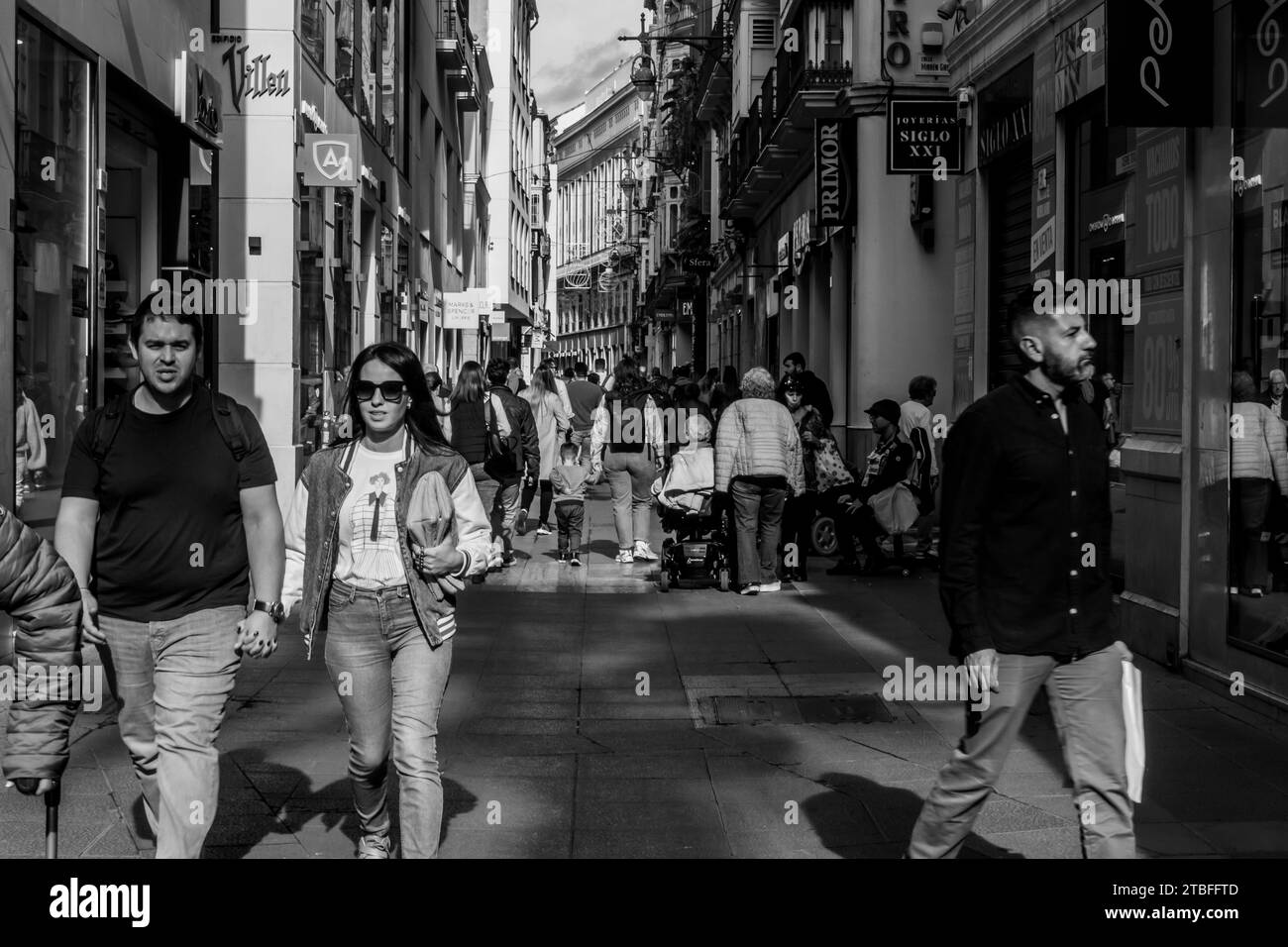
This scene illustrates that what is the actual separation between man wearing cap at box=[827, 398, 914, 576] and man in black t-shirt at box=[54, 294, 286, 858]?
383 inches

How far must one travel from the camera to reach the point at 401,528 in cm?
507

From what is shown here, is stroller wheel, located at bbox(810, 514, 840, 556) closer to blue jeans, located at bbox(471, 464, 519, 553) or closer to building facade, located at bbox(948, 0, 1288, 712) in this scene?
blue jeans, located at bbox(471, 464, 519, 553)

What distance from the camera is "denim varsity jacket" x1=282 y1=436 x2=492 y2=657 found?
199 inches

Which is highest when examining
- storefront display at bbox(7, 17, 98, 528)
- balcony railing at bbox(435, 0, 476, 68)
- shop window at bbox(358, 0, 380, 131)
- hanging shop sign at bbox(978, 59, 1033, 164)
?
balcony railing at bbox(435, 0, 476, 68)

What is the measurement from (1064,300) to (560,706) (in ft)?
18.7

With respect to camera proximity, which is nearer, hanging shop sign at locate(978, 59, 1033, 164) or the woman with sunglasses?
the woman with sunglasses

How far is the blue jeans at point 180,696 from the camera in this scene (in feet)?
15.7

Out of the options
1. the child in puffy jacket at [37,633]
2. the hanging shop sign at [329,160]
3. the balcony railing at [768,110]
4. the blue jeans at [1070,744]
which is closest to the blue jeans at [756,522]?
the hanging shop sign at [329,160]

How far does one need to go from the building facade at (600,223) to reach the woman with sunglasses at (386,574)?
259 feet

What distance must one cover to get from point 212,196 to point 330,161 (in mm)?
2163

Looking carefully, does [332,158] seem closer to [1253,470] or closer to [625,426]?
[625,426]

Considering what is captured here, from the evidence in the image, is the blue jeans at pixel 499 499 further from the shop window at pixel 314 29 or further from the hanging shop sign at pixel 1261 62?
the hanging shop sign at pixel 1261 62

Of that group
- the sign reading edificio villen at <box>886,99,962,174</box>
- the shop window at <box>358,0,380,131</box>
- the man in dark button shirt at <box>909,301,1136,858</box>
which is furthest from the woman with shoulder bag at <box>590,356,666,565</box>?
the man in dark button shirt at <box>909,301,1136,858</box>

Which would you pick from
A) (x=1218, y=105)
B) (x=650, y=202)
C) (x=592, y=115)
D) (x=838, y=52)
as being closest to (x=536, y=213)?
(x=650, y=202)
